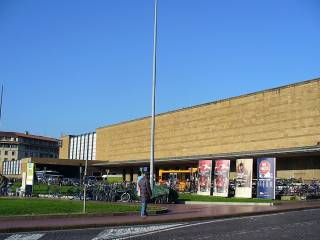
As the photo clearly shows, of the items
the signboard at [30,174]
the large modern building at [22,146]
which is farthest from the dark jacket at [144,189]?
the large modern building at [22,146]

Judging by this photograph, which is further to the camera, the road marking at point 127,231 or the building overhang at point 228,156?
A: the building overhang at point 228,156

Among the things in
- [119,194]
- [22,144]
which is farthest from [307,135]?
[22,144]

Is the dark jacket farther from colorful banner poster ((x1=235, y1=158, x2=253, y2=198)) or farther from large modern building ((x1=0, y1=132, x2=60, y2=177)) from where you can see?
large modern building ((x1=0, y1=132, x2=60, y2=177))

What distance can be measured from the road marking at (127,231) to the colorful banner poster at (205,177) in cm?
2292

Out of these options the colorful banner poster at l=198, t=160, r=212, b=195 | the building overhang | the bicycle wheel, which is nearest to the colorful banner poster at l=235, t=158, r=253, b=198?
the colorful banner poster at l=198, t=160, r=212, b=195

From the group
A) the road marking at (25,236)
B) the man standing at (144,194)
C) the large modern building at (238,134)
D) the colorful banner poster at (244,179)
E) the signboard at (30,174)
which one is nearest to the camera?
the road marking at (25,236)

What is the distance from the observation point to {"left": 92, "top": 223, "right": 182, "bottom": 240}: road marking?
14617 mm

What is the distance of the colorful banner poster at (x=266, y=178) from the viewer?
34719 millimetres

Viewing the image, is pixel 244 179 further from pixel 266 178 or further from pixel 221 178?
pixel 266 178

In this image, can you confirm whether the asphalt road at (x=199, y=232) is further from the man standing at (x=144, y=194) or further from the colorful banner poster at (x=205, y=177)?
the colorful banner poster at (x=205, y=177)

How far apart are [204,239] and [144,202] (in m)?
7.00

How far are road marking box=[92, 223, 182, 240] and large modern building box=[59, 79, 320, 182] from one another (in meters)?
33.9

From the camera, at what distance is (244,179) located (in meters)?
37.5

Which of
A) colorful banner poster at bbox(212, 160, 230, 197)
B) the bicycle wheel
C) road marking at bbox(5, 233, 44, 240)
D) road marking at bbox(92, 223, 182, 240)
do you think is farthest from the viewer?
colorful banner poster at bbox(212, 160, 230, 197)
